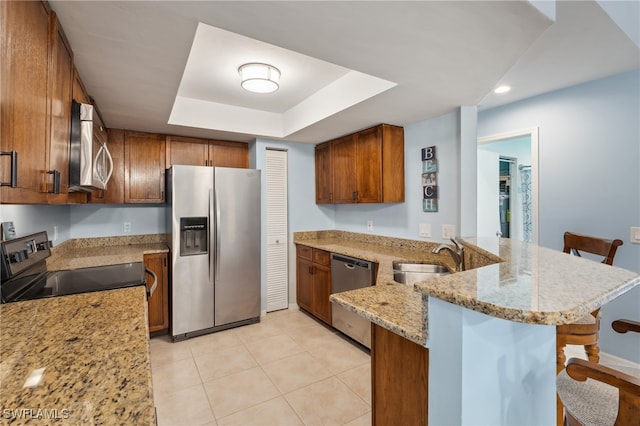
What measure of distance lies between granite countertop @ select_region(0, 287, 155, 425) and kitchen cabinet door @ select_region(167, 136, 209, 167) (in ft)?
7.67

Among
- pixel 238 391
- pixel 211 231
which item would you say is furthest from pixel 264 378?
pixel 211 231

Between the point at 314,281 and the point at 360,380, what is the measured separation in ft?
4.36

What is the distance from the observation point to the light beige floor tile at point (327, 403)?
6.27 ft

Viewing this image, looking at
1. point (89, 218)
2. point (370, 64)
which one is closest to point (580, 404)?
point (370, 64)

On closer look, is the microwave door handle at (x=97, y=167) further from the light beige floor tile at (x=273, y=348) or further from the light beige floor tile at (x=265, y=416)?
the light beige floor tile at (x=273, y=348)

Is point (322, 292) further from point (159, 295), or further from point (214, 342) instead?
point (159, 295)

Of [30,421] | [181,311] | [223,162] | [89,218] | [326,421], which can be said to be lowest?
[326,421]

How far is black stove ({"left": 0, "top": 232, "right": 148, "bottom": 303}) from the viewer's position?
1.39 m

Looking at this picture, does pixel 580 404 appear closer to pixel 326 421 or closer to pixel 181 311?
pixel 326 421

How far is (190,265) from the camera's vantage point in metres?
3.05

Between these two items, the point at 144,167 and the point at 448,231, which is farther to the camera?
the point at 144,167

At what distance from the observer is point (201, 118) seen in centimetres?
305

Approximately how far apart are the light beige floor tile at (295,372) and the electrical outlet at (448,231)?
1569 millimetres

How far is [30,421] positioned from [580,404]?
57.1 inches
